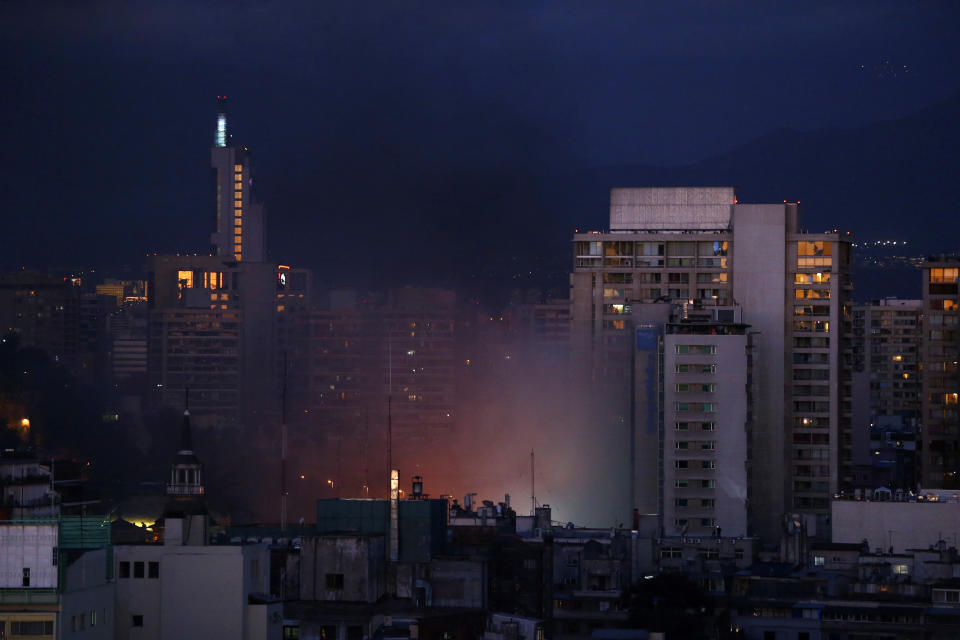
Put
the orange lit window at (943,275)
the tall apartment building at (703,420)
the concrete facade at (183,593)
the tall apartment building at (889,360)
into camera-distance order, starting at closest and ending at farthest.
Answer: the concrete facade at (183,593) → the tall apartment building at (703,420) → the orange lit window at (943,275) → the tall apartment building at (889,360)

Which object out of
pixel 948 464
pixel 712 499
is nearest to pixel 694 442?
pixel 712 499

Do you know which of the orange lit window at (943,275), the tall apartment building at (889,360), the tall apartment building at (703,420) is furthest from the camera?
the tall apartment building at (889,360)

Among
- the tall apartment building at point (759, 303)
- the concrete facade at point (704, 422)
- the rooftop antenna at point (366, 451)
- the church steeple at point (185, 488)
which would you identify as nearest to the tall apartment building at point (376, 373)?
the rooftop antenna at point (366, 451)

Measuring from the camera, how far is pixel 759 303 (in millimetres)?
51906

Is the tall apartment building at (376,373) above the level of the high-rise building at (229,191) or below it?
below

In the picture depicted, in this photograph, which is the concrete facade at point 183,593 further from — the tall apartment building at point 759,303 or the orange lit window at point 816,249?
the orange lit window at point 816,249

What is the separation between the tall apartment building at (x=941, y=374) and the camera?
59156mm

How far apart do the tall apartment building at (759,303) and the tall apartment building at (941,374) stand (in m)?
7.77

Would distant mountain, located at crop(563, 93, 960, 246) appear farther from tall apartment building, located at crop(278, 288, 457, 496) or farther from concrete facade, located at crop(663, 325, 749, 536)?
concrete facade, located at crop(663, 325, 749, 536)

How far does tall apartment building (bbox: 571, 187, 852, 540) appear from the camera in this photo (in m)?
50.5

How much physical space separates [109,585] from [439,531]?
9.74 meters

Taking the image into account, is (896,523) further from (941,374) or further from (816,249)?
(941,374)

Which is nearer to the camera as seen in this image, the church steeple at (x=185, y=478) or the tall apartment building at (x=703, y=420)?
the church steeple at (x=185, y=478)

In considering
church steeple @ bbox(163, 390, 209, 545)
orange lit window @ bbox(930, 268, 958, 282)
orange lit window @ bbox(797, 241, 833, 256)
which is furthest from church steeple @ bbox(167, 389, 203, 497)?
orange lit window @ bbox(930, 268, 958, 282)
